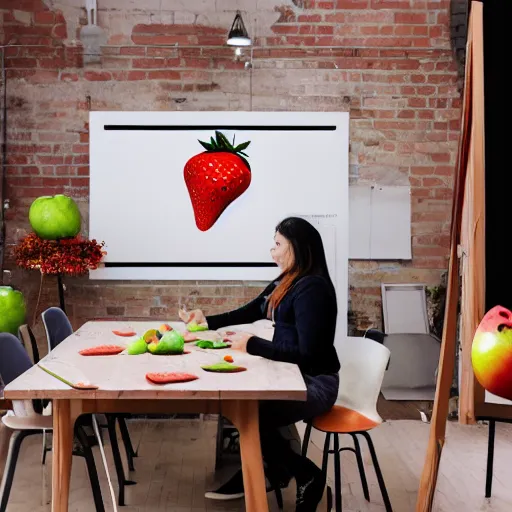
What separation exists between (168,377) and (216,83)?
3.10m

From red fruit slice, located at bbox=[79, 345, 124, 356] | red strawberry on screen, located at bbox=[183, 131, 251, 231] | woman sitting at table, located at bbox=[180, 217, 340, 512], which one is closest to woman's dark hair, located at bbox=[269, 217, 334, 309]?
woman sitting at table, located at bbox=[180, 217, 340, 512]

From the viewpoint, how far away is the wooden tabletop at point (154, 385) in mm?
2406

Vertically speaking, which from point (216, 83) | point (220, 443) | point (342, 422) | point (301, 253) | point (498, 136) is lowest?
point (220, 443)

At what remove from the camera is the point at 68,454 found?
2570 mm

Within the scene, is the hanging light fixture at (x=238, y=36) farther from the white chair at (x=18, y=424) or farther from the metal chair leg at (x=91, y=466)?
the metal chair leg at (x=91, y=466)

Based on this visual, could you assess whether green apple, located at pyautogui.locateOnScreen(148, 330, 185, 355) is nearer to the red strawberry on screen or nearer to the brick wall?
the red strawberry on screen

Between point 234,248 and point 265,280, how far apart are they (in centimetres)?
31

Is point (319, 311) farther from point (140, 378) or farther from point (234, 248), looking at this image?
point (234, 248)

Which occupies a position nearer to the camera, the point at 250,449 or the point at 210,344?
the point at 250,449

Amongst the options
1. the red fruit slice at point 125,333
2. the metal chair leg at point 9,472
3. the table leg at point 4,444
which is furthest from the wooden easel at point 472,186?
the table leg at point 4,444

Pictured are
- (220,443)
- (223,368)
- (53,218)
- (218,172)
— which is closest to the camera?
(223,368)

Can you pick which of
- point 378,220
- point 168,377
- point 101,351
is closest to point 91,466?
point 101,351

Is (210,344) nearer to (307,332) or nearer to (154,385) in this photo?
(307,332)

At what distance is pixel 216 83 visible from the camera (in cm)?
518
